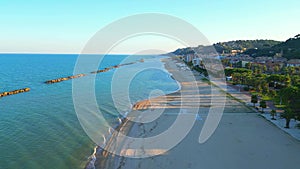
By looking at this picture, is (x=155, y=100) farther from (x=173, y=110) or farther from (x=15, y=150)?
(x=15, y=150)

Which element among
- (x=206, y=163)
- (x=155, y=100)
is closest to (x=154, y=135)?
(x=206, y=163)

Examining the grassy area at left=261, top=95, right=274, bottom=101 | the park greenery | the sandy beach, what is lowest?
the sandy beach

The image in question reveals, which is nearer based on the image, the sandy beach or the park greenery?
the sandy beach

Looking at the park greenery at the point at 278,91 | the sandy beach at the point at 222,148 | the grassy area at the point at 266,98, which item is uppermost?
the park greenery at the point at 278,91

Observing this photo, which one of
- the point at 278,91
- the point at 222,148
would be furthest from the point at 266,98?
the point at 222,148

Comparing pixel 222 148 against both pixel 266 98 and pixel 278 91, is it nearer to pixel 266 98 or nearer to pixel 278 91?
pixel 266 98

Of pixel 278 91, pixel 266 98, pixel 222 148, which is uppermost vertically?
pixel 278 91

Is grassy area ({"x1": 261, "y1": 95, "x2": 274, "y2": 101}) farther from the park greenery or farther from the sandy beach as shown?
the sandy beach

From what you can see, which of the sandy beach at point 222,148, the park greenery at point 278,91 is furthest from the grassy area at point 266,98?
the sandy beach at point 222,148

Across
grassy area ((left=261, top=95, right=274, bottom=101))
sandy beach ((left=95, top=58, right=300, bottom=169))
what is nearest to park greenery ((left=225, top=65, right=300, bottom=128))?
grassy area ((left=261, top=95, right=274, bottom=101))

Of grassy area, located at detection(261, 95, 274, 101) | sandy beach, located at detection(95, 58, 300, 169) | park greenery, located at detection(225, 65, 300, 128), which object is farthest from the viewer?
grassy area, located at detection(261, 95, 274, 101)

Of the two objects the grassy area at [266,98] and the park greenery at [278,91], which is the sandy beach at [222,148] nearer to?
the park greenery at [278,91]
